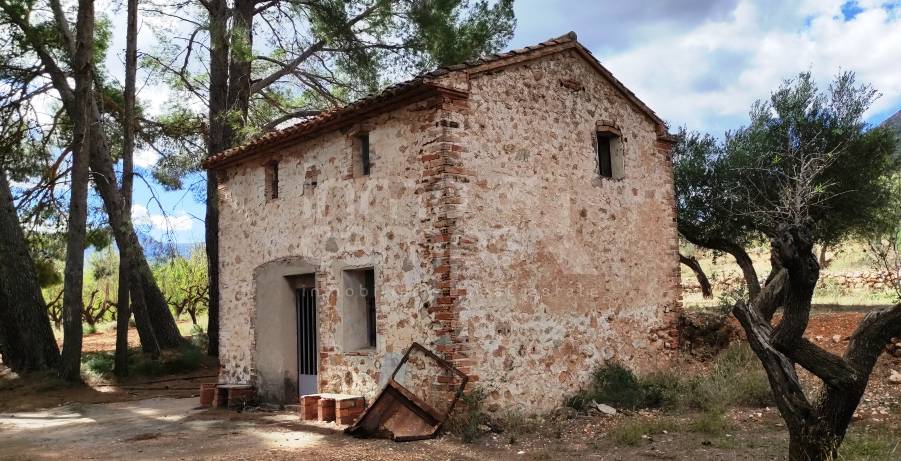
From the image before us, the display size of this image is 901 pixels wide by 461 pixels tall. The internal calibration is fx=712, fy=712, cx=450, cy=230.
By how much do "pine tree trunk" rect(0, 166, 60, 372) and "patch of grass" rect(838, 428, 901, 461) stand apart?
1525cm

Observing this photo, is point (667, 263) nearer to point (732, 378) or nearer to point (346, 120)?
point (732, 378)

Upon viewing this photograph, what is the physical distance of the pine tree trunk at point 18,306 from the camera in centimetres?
1563

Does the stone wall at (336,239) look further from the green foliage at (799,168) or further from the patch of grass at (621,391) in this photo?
the green foliage at (799,168)

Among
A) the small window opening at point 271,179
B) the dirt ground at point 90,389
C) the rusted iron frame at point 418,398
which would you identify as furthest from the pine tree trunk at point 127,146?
the rusted iron frame at point 418,398

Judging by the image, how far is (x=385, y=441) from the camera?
805 cm

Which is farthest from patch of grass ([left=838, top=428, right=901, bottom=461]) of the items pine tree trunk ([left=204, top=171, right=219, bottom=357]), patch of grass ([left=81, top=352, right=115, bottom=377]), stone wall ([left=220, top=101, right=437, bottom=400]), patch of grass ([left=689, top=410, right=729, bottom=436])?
patch of grass ([left=81, top=352, right=115, bottom=377])

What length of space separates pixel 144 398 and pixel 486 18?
10192 millimetres

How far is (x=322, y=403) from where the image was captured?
9.34 metres

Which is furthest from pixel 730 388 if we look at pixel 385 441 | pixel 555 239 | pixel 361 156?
pixel 361 156

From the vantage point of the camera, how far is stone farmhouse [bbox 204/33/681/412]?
853cm

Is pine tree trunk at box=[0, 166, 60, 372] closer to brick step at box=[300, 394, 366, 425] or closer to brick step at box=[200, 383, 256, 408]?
brick step at box=[200, 383, 256, 408]

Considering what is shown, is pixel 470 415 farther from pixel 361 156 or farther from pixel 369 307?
pixel 361 156

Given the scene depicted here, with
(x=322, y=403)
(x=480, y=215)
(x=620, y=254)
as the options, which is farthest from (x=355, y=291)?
(x=620, y=254)

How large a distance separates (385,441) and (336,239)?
120 inches
